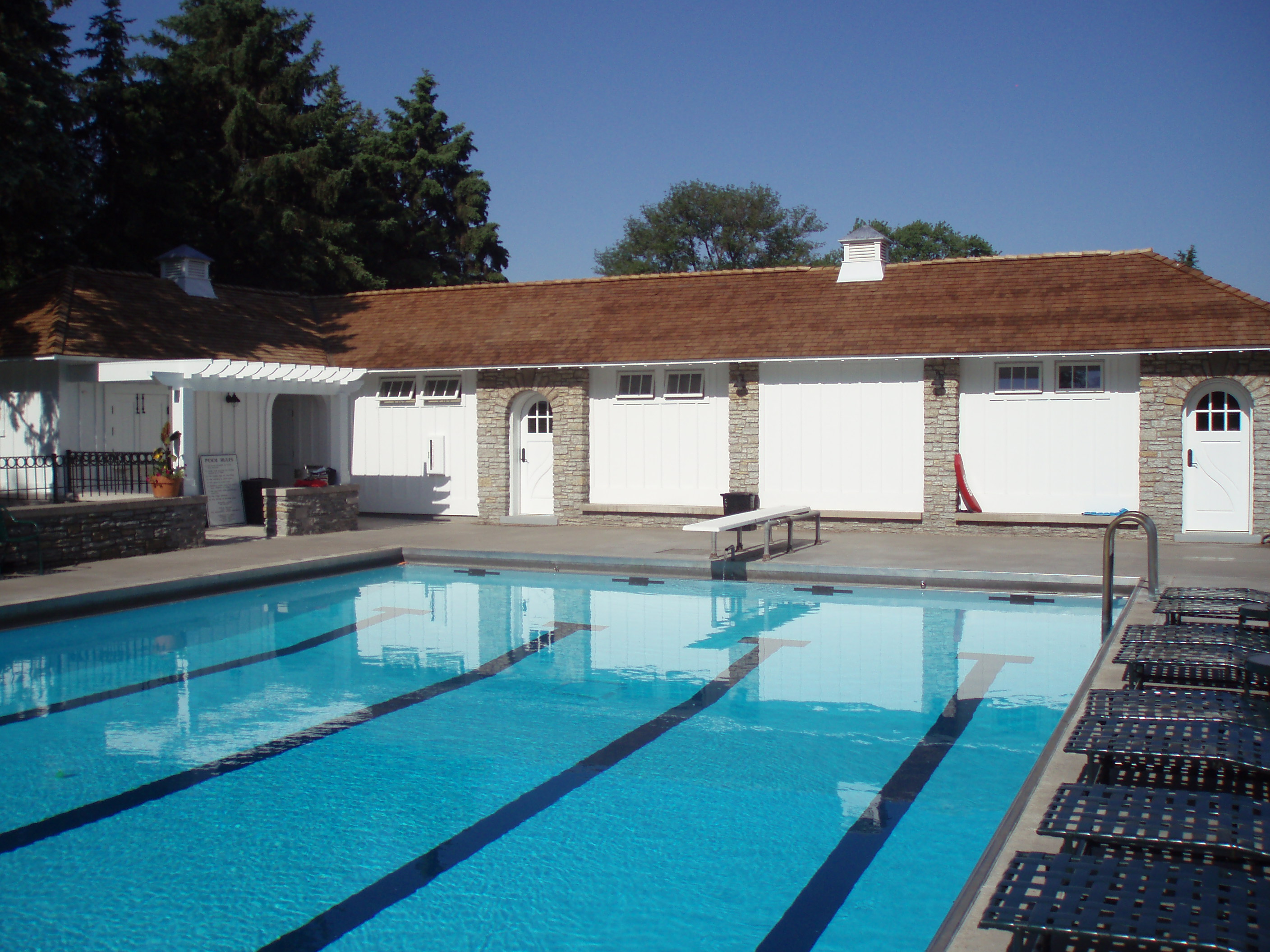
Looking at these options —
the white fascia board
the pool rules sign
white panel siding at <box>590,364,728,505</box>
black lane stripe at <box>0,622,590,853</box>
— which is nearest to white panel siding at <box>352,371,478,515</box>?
the white fascia board

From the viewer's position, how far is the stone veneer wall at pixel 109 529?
40.8ft

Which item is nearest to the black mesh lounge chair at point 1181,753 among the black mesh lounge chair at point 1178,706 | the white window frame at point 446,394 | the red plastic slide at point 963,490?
the black mesh lounge chair at point 1178,706

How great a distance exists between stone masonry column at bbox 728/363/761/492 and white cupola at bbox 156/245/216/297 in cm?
1070

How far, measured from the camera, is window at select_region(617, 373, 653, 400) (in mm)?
18281

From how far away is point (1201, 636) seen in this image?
6.28m

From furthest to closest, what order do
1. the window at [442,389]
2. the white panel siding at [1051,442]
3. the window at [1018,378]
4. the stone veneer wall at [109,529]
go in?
the window at [442,389] → the window at [1018,378] → the white panel siding at [1051,442] → the stone veneer wall at [109,529]

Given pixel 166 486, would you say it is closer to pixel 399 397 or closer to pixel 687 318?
pixel 399 397

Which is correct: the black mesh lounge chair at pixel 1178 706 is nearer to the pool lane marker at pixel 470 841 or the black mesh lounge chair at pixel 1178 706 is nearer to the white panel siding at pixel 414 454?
the pool lane marker at pixel 470 841

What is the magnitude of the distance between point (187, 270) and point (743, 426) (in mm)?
11379

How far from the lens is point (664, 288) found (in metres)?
20.0

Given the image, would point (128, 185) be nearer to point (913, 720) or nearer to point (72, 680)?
point (72, 680)

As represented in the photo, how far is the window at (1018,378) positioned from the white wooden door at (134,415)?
1302 cm

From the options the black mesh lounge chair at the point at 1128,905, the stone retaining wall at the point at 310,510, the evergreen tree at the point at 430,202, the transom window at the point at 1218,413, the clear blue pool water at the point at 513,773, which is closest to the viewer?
the black mesh lounge chair at the point at 1128,905

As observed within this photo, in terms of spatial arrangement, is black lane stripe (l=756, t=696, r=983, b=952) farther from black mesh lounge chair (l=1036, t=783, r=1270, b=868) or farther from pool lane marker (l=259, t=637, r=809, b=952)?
pool lane marker (l=259, t=637, r=809, b=952)
